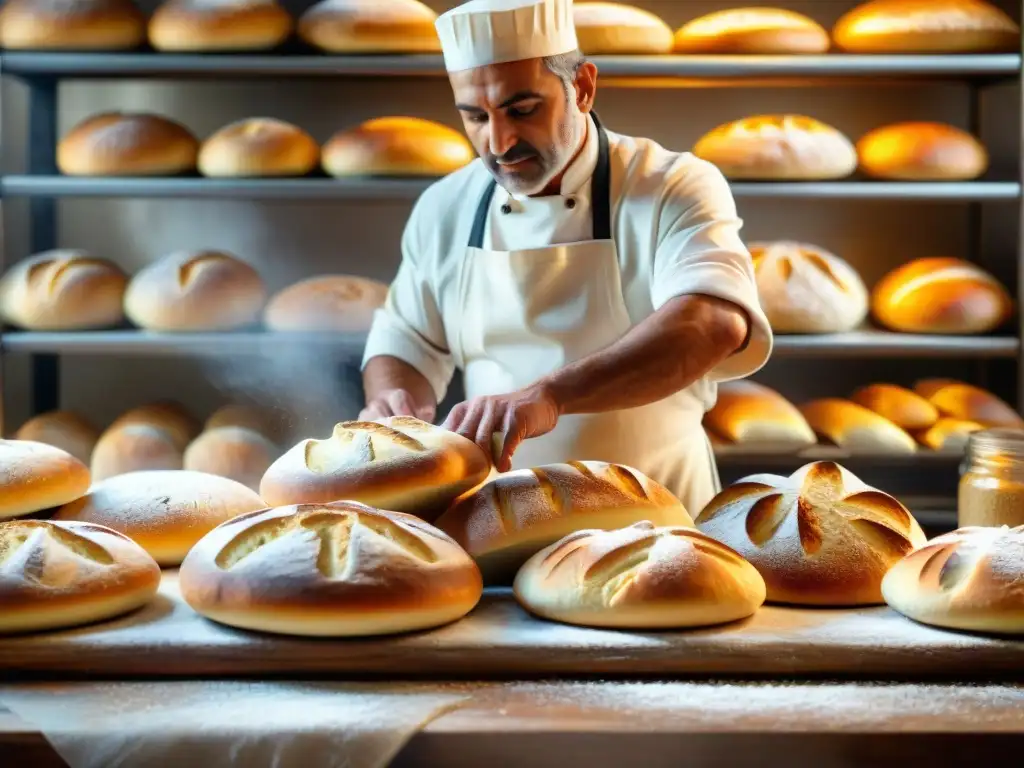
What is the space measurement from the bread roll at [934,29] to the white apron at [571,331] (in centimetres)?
141

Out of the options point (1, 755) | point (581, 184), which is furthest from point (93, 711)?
point (581, 184)

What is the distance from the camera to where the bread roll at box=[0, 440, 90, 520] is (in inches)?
51.5

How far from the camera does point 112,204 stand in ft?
11.9

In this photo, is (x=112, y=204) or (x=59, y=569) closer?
(x=59, y=569)

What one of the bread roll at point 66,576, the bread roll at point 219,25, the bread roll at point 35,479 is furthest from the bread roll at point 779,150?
the bread roll at point 66,576

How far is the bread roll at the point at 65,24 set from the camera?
124 inches

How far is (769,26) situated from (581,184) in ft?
4.39

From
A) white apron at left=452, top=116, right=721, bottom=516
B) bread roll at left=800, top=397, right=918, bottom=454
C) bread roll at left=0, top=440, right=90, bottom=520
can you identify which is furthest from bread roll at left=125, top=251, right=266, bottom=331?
bread roll at left=0, top=440, right=90, bottom=520

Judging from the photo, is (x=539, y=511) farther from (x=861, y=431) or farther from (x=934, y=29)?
(x=934, y=29)

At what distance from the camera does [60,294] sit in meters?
3.17

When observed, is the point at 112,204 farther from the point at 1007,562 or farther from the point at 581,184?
the point at 1007,562

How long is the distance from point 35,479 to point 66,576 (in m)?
0.24

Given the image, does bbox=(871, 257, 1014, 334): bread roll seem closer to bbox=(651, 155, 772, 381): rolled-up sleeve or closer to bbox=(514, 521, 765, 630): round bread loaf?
bbox=(651, 155, 772, 381): rolled-up sleeve

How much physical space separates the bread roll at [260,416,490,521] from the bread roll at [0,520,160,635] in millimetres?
196
